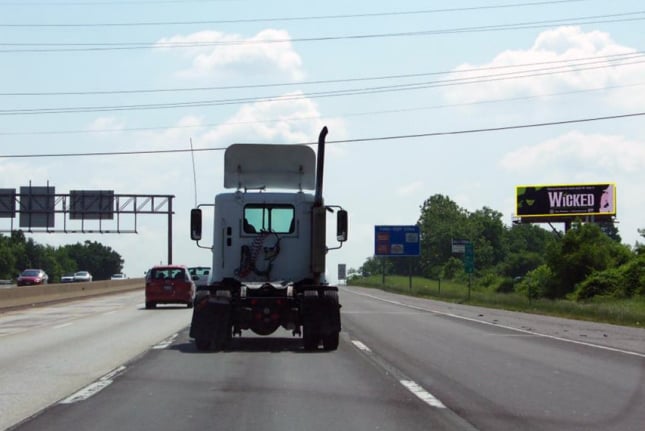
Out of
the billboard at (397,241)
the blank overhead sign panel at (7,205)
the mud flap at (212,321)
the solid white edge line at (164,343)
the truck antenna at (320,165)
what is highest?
the blank overhead sign panel at (7,205)

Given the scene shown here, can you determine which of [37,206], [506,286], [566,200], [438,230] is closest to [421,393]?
[37,206]

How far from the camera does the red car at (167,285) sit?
3691 cm

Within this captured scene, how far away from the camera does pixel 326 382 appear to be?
42.6ft

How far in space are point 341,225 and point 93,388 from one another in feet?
23.8

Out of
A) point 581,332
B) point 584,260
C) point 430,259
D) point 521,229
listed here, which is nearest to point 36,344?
point 581,332

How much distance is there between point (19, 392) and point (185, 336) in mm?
9736

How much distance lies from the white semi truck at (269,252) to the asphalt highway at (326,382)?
1.94ft

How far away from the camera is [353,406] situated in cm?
1080

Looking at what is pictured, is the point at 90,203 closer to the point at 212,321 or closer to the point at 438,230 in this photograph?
the point at 212,321

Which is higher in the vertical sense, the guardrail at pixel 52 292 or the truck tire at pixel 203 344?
the truck tire at pixel 203 344

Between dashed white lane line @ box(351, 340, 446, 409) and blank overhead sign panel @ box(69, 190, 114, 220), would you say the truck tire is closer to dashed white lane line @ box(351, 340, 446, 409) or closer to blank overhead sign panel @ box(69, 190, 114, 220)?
dashed white lane line @ box(351, 340, 446, 409)

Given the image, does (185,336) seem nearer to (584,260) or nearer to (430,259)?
(584,260)

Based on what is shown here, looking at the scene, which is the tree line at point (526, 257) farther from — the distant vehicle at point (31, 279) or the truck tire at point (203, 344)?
the truck tire at point (203, 344)

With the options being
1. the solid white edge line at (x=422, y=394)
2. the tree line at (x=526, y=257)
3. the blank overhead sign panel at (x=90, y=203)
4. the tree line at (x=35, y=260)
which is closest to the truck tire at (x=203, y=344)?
the solid white edge line at (x=422, y=394)
